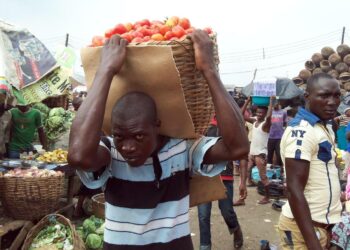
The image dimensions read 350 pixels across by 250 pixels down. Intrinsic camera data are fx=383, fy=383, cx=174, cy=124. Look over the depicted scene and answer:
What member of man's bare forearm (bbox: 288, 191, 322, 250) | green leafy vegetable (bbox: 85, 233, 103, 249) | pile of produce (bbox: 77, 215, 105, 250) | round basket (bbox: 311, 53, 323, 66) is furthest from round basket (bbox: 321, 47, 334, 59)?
man's bare forearm (bbox: 288, 191, 322, 250)

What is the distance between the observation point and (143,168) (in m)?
1.64

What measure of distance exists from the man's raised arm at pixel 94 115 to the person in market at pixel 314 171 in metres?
1.48

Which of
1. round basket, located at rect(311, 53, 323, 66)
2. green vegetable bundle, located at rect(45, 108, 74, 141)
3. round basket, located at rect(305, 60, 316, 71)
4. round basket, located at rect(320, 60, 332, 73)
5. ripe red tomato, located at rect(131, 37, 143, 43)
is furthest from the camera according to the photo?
round basket, located at rect(305, 60, 316, 71)

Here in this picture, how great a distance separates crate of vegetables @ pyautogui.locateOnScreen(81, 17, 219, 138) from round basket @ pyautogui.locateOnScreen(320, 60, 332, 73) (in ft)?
39.7

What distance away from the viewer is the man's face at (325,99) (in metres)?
2.60

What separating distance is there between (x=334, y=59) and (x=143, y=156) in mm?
12512

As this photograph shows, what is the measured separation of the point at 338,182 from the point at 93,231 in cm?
315

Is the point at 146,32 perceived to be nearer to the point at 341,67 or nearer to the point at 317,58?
the point at 341,67

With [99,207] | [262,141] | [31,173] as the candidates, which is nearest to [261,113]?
[262,141]

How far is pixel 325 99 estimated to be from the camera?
261cm

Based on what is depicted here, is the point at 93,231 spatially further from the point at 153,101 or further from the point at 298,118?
the point at 153,101

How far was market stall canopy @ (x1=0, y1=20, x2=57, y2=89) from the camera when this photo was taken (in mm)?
3977

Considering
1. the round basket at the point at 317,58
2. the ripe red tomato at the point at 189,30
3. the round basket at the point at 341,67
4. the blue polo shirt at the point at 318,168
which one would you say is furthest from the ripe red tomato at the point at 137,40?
the round basket at the point at 317,58

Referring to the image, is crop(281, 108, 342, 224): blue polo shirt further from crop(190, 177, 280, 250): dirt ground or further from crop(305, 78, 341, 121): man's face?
crop(190, 177, 280, 250): dirt ground
